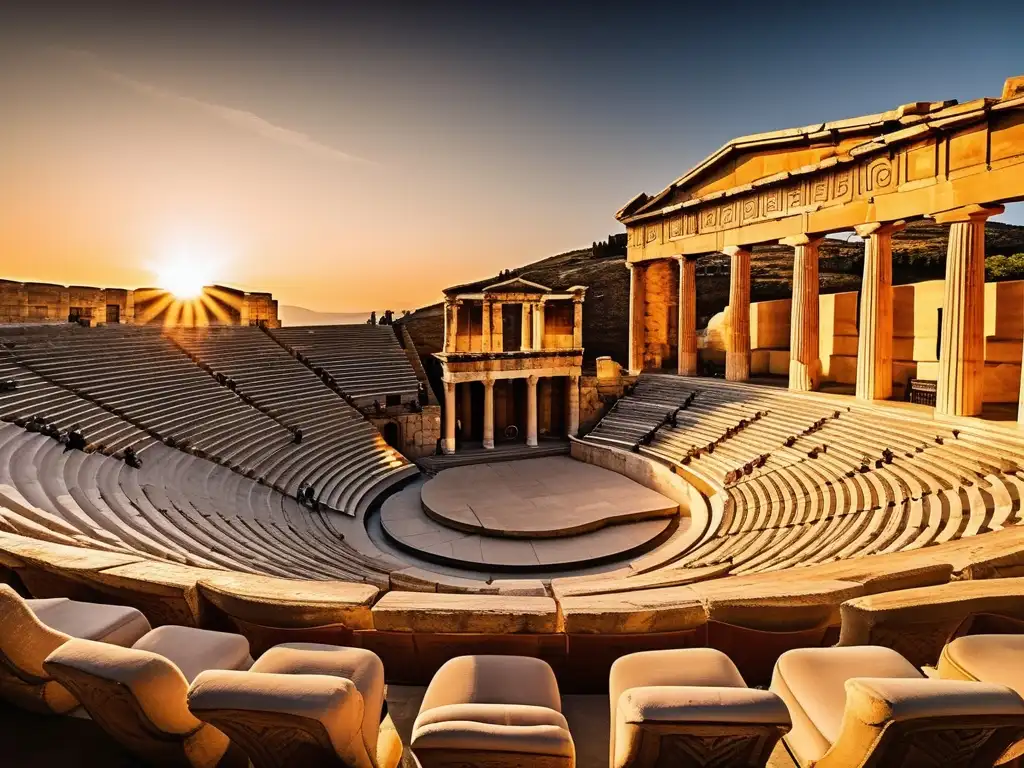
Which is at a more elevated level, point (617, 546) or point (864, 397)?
point (864, 397)

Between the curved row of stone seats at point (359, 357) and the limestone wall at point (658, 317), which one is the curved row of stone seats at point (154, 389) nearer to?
the curved row of stone seats at point (359, 357)

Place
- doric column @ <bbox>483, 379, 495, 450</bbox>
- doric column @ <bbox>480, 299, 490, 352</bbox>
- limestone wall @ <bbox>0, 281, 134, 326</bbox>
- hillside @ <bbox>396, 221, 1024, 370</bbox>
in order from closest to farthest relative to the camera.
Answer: limestone wall @ <bbox>0, 281, 134, 326</bbox> → doric column @ <bbox>483, 379, 495, 450</bbox> → doric column @ <bbox>480, 299, 490, 352</bbox> → hillside @ <bbox>396, 221, 1024, 370</bbox>

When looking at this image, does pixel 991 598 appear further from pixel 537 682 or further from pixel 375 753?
pixel 375 753

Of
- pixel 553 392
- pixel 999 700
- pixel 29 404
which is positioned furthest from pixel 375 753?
pixel 553 392

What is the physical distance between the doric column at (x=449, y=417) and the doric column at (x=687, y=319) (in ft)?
31.7

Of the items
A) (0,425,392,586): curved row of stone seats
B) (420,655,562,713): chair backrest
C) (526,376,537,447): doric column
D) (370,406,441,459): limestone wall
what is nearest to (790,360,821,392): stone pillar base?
(526,376,537,447): doric column

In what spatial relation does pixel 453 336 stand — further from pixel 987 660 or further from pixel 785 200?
pixel 987 660

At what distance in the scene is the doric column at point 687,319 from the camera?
75.5 feet

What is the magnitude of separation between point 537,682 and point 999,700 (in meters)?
1.58

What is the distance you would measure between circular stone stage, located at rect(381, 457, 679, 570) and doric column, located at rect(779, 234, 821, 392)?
6.60 meters

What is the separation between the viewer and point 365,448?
18141 millimetres

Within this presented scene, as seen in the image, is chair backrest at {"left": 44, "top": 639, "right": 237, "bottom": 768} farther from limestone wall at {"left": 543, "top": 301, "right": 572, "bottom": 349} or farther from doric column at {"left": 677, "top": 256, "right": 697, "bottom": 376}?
limestone wall at {"left": 543, "top": 301, "right": 572, "bottom": 349}

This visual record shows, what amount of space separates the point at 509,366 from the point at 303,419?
25.7ft

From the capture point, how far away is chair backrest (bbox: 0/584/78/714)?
2.33m
